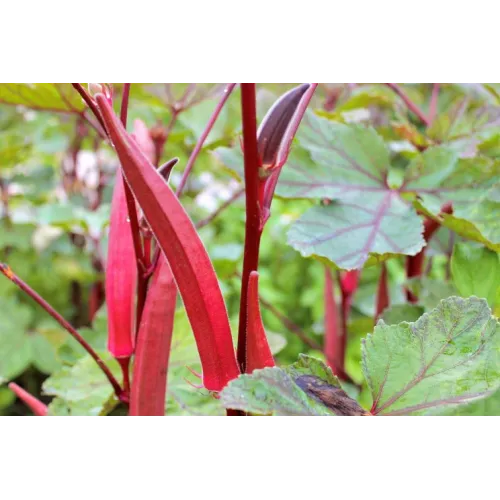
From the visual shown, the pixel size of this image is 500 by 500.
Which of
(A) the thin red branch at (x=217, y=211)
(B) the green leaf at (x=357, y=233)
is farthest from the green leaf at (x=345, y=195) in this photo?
(A) the thin red branch at (x=217, y=211)

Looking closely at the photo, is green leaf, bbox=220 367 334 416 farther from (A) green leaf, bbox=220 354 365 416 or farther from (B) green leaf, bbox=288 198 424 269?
(B) green leaf, bbox=288 198 424 269

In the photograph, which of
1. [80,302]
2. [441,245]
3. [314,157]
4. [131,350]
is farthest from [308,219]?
[80,302]

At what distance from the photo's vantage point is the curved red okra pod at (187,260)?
34 cm

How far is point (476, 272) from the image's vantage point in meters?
0.50

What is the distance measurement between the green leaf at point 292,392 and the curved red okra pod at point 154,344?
113 mm

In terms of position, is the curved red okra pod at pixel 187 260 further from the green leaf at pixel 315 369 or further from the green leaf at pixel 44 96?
the green leaf at pixel 44 96

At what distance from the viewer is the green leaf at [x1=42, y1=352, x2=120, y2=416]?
57 cm

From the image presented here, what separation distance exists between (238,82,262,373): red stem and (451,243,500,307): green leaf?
0.22 metres

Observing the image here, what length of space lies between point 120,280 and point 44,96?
0.27 m

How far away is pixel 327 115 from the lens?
0.67 meters

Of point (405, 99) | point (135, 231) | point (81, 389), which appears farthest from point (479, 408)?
point (405, 99)
